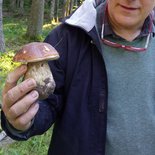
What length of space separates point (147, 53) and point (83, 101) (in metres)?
0.47

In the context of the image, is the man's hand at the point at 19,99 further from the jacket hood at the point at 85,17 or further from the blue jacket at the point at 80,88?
the jacket hood at the point at 85,17

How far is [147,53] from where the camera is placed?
81.8 inches

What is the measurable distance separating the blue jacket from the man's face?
16 cm

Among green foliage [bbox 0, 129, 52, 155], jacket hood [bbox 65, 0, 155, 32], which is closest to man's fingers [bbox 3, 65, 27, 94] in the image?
jacket hood [bbox 65, 0, 155, 32]

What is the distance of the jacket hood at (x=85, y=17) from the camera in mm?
1986

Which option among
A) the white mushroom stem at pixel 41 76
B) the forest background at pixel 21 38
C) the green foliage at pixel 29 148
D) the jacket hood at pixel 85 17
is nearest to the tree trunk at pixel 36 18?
the forest background at pixel 21 38

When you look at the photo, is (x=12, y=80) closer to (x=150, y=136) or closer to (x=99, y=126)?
(x=99, y=126)

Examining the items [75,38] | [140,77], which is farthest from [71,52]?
[140,77]

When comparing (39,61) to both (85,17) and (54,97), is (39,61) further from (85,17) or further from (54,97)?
(85,17)

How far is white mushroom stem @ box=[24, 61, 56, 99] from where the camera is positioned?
5.71 ft

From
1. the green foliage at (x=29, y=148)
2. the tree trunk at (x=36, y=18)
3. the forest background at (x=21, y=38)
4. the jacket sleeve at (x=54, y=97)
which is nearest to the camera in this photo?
the jacket sleeve at (x=54, y=97)

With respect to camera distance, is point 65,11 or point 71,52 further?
point 65,11

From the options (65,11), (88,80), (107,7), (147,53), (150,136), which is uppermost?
(107,7)

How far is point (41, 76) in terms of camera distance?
1768 mm
